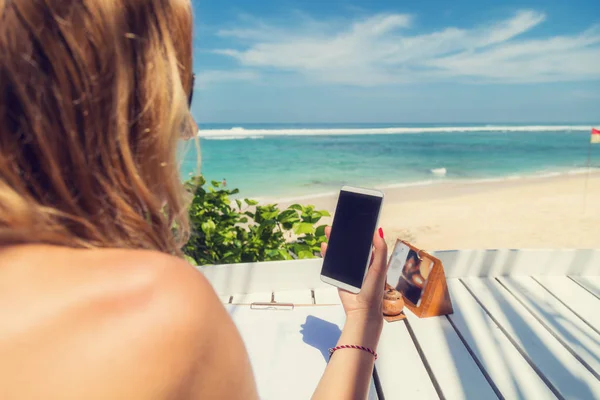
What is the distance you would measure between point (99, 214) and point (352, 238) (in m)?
1.04

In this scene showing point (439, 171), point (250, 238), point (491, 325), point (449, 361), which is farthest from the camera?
point (439, 171)

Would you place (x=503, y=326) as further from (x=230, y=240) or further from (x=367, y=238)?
(x=230, y=240)

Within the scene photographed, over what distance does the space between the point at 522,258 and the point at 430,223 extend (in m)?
6.07

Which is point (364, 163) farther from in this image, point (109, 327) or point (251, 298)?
point (109, 327)

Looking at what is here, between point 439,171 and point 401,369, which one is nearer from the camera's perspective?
point 401,369

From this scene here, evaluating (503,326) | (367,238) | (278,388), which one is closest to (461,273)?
(503,326)

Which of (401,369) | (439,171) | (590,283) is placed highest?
(590,283)

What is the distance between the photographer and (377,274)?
1490 millimetres

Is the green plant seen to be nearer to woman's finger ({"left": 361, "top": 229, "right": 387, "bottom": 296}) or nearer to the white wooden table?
the white wooden table

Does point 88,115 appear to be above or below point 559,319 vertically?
above

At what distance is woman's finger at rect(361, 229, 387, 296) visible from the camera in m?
1.49

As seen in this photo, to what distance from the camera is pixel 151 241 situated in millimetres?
824

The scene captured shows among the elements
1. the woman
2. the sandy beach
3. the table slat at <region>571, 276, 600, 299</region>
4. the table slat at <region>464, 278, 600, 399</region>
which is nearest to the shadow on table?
the table slat at <region>464, 278, 600, 399</region>

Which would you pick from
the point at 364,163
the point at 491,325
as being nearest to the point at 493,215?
the point at 491,325
